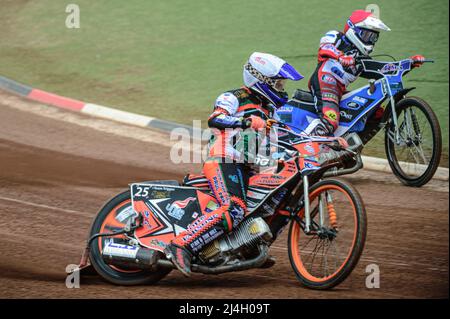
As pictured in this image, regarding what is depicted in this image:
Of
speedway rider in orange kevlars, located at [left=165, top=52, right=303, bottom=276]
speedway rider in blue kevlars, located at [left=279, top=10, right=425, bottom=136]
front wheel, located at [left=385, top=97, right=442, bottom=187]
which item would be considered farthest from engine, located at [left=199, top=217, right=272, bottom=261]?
front wheel, located at [left=385, top=97, right=442, bottom=187]

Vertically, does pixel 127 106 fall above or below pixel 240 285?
above

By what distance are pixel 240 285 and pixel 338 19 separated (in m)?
9.80

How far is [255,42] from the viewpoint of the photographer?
15.2 metres

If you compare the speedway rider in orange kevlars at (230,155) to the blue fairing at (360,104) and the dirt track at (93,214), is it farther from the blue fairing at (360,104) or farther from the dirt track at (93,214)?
the blue fairing at (360,104)

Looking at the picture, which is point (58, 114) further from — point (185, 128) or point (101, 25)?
point (101, 25)

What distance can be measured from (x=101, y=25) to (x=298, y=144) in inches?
449

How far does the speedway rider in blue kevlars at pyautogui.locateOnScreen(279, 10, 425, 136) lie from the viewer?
9781 millimetres

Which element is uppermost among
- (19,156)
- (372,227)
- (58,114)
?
(58,114)

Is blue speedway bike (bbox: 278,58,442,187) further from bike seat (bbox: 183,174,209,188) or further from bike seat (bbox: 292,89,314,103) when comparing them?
bike seat (bbox: 183,174,209,188)

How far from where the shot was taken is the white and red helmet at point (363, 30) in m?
10.00

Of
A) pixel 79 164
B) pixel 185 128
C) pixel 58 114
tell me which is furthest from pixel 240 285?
pixel 58 114
